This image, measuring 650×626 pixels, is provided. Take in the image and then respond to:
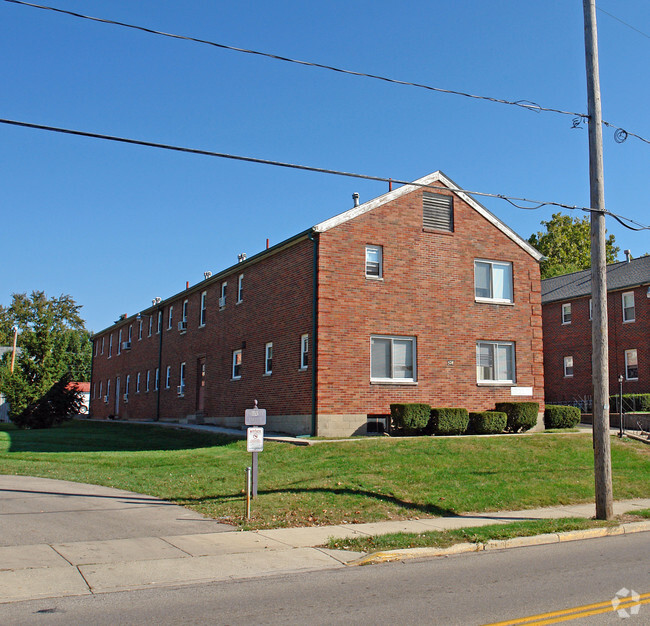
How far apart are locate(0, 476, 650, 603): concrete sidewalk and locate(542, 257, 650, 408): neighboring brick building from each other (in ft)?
83.7

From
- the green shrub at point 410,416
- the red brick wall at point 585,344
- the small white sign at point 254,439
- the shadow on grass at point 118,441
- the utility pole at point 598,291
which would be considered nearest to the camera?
the small white sign at point 254,439

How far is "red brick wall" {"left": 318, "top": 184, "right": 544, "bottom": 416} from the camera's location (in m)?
22.6

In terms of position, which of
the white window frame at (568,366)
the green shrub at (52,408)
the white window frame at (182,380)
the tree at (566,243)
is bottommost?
the green shrub at (52,408)

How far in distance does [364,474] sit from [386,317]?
9.12 meters

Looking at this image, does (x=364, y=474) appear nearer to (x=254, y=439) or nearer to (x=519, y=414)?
(x=254, y=439)

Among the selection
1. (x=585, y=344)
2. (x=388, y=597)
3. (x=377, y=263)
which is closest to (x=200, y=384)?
(x=377, y=263)

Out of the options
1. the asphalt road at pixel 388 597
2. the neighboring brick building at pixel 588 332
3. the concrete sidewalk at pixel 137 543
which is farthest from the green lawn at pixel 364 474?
the neighboring brick building at pixel 588 332

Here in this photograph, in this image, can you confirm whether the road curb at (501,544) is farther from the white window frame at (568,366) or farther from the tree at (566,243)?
the tree at (566,243)

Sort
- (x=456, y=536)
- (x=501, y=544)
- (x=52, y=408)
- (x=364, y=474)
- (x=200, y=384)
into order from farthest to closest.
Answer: (x=52, y=408) < (x=200, y=384) < (x=364, y=474) < (x=456, y=536) < (x=501, y=544)

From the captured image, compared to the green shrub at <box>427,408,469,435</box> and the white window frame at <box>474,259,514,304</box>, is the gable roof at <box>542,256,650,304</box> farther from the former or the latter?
the green shrub at <box>427,408,469,435</box>

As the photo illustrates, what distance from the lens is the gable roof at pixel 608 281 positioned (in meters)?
38.3

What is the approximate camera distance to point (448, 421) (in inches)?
877

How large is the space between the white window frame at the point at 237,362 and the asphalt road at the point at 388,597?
19601 mm

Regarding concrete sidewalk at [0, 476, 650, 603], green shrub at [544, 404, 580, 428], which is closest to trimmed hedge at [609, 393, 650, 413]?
green shrub at [544, 404, 580, 428]
